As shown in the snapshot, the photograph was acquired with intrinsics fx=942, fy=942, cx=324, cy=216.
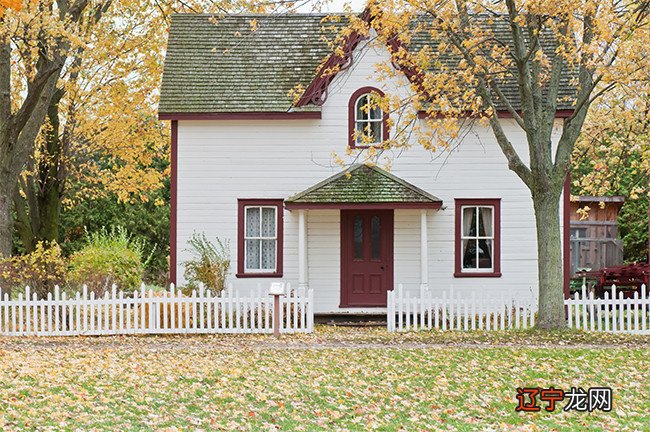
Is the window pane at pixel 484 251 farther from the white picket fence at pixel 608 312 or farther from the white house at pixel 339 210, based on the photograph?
the white picket fence at pixel 608 312

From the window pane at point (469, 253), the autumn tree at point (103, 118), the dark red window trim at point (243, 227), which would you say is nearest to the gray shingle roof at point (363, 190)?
the dark red window trim at point (243, 227)

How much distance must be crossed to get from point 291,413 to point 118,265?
1169cm

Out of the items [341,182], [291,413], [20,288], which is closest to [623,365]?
[291,413]

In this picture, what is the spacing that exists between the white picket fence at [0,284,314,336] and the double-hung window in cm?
296

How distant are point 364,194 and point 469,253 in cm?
325

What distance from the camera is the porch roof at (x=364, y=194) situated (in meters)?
22.2

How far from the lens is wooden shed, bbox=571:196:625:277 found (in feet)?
107

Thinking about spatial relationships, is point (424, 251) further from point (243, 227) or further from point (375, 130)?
point (243, 227)

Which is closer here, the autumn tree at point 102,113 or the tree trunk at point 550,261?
the tree trunk at point 550,261

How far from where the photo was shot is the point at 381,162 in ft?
76.9

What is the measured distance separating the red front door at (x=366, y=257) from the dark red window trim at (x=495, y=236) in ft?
5.40

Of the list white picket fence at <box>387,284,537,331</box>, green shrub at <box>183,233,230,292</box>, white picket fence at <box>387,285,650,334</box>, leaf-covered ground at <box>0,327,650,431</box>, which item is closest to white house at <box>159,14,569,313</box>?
green shrub at <box>183,233,230,292</box>

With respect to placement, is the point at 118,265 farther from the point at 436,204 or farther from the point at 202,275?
the point at 436,204

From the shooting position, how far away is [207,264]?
22516 mm
